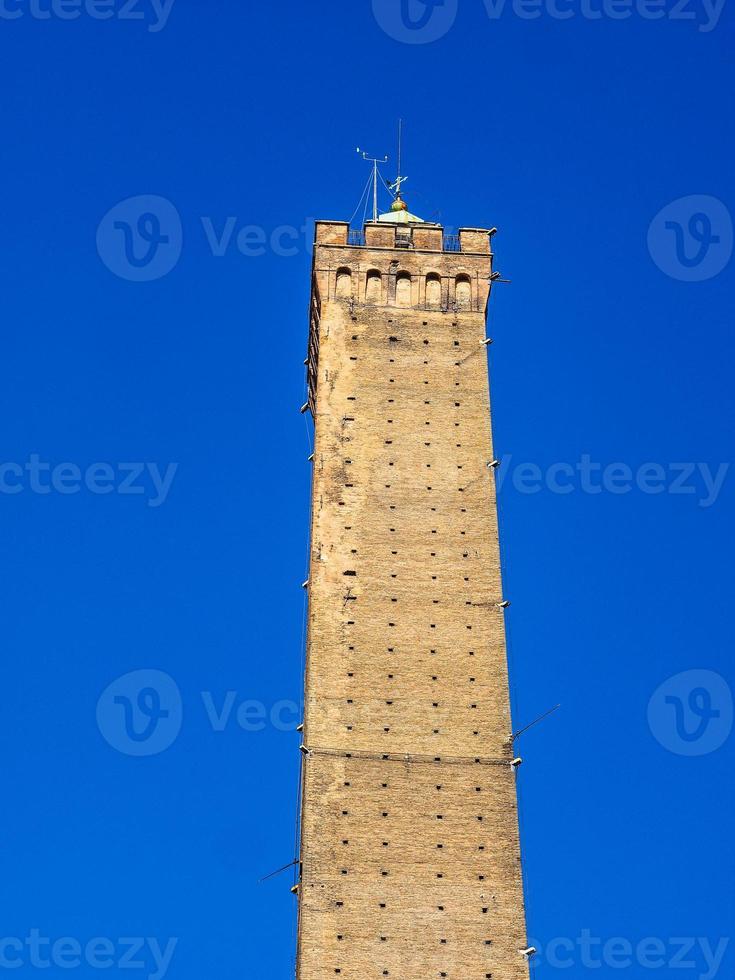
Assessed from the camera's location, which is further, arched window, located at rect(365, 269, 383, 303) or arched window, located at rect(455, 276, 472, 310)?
arched window, located at rect(455, 276, 472, 310)

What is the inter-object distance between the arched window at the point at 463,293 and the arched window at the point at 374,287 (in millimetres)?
1917

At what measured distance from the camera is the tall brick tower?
1320 inches

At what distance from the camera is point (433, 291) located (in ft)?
138

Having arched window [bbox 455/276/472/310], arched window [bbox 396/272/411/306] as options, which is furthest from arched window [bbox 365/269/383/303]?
arched window [bbox 455/276/472/310]

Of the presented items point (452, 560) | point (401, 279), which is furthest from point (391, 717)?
point (401, 279)

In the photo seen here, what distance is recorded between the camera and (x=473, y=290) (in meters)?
42.3

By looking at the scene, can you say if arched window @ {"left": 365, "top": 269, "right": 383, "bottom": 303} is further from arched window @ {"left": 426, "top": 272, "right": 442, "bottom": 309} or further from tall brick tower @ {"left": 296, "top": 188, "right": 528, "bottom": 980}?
arched window @ {"left": 426, "top": 272, "right": 442, "bottom": 309}

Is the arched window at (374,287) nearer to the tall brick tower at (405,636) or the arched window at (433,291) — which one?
the tall brick tower at (405,636)

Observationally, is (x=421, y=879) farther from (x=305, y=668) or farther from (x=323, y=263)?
(x=323, y=263)

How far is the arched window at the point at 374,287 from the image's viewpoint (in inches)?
1642

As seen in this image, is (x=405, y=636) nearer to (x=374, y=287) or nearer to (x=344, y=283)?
(x=374, y=287)

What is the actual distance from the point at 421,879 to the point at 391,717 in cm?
351

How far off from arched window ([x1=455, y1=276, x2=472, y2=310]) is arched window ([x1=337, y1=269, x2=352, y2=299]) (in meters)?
2.66

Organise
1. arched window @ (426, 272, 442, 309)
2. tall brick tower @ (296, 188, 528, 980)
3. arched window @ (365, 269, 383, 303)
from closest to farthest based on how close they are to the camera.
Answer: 1. tall brick tower @ (296, 188, 528, 980)
2. arched window @ (365, 269, 383, 303)
3. arched window @ (426, 272, 442, 309)
